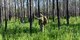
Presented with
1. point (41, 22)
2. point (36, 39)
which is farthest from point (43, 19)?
→ point (36, 39)

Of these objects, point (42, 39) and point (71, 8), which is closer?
point (42, 39)

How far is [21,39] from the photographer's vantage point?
8.22 m

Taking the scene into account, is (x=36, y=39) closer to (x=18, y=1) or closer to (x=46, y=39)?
(x=46, y=39)

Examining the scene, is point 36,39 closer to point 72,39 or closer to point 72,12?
point 72,39

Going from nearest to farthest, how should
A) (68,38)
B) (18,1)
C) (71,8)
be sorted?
(68,38), (18,1), (71,8)

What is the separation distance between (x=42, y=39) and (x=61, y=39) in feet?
2.34

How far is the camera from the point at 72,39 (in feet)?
27.1

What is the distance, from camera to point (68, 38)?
8.19 m

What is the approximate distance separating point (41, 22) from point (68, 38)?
6697mm

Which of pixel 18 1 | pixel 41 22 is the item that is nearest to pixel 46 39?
pixel 41 22

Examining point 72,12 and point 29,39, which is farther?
point 72,12

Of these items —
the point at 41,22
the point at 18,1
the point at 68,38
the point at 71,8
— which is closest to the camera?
the point at 68,38

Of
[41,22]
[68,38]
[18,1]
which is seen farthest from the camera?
[18,1]

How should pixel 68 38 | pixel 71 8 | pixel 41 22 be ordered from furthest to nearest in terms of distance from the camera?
1. pixel 71 8
2. pixel 41 22
3. pixel 68 38
